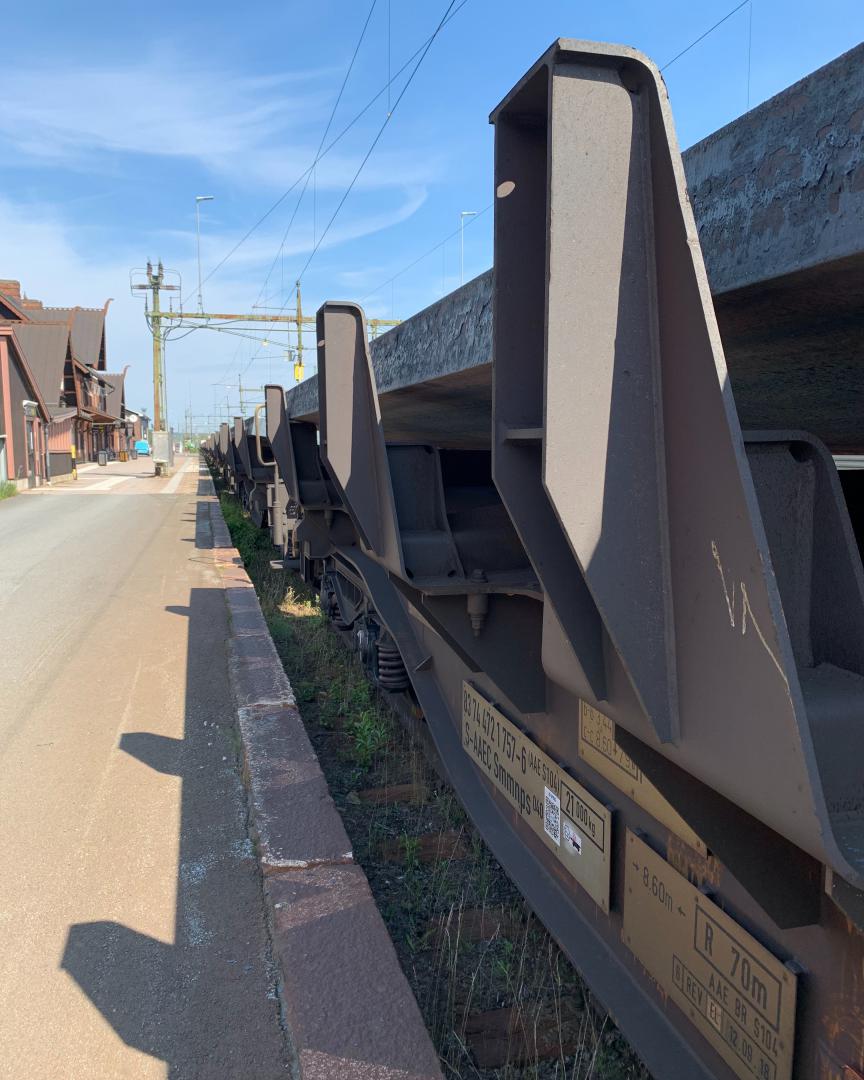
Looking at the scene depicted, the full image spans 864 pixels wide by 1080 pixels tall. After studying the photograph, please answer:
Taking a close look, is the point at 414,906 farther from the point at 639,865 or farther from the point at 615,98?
the point at 615,98

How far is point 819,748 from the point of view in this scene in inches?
55.6

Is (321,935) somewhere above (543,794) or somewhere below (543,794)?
below

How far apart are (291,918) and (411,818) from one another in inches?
50.8

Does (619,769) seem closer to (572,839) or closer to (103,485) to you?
(572,839)

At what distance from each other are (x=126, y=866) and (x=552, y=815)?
5.82 ft

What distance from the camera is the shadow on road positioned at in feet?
7.20

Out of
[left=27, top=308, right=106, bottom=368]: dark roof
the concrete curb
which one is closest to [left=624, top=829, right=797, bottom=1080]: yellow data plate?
the concrete curb

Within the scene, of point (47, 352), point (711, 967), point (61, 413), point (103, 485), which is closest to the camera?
point (711, 967)

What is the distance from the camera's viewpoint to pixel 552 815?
2541mm

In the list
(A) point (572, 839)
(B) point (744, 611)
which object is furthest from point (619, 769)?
(B) point (744, 611)

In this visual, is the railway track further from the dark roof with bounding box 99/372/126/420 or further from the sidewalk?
the dark roof with bounding box 99/372/126/420

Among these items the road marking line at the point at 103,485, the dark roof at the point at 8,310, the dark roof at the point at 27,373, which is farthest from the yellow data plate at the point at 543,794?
the dark roof at the point at 8,310

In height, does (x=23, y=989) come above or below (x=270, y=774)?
below

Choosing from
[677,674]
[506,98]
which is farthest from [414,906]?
[506,98]
